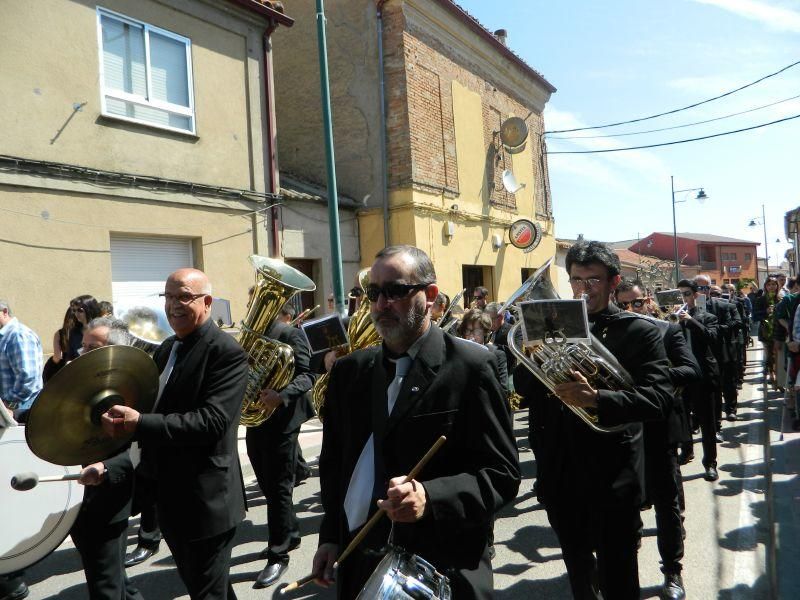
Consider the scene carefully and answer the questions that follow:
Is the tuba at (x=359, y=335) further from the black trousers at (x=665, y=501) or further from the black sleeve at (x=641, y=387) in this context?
the black sleeve at (x=641, y=387)

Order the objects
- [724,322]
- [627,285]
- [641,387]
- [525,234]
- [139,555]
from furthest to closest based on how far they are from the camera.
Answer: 1. [525,234]
2. [724,322]
3. [627,285]
4. [139,555]
5. [641,387]

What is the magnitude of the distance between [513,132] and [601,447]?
15428 millimetres

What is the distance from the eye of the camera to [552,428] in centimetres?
320

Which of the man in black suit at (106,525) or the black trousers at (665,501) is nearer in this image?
the man in black suit at (106,525)

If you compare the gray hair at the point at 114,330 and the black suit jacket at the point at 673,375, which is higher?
the gray hair at the point at 114,330

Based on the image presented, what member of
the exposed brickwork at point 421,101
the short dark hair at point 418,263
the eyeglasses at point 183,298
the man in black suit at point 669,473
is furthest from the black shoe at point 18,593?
the exposed brickwork at point 421,101

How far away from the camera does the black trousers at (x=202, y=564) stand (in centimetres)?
295

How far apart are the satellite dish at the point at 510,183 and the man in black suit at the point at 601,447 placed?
1463cm

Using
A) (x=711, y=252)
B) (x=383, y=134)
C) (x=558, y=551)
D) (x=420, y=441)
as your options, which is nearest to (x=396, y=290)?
(x=420, y=441)

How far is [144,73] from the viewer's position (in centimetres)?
936

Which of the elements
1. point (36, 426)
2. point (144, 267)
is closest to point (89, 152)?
point (144, 267)

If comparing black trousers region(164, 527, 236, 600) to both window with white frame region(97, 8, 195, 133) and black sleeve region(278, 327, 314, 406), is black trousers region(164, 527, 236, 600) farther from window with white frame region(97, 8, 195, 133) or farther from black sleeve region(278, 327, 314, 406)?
window with white frame region(97, 8, 195, 133)

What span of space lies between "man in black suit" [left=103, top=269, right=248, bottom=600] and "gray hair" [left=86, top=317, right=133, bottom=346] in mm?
589

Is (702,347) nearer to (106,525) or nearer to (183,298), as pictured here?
(183,298)
